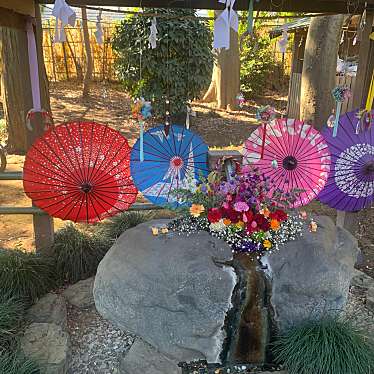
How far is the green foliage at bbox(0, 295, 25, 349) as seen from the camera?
2.62 meters

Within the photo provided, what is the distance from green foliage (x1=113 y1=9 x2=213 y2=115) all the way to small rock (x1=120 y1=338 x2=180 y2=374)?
15.4 feet

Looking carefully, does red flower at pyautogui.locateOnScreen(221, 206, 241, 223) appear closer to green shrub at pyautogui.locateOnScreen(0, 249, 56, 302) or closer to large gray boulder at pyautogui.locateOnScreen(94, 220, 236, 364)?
large gray boulder at pyautogui.locateOnScreen(94, 220, 236, 364)

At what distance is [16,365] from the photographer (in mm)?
2381

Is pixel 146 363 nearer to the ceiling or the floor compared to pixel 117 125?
nearer to the floor

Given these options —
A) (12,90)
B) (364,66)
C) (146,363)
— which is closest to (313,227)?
(146,363)

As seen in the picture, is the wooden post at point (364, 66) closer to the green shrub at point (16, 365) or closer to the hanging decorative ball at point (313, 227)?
the hanging decorative ball at point (313, 227)

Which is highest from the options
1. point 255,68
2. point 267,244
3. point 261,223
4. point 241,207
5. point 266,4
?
point 266,4

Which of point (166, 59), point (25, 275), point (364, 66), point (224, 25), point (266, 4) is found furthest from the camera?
point (166, 59)

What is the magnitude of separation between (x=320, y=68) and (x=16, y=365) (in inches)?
229

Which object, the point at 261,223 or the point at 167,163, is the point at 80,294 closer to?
the point at 167,163

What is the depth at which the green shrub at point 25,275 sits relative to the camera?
3.06 metres

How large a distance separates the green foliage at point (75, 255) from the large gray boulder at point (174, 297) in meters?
0.96

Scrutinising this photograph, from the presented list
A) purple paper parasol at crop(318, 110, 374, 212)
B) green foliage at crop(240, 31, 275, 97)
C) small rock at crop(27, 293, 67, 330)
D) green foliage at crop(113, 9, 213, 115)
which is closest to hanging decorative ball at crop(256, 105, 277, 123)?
purple paper parasol at crop(318, 110, 374, 212)

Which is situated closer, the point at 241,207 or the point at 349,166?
the point at 241,207
